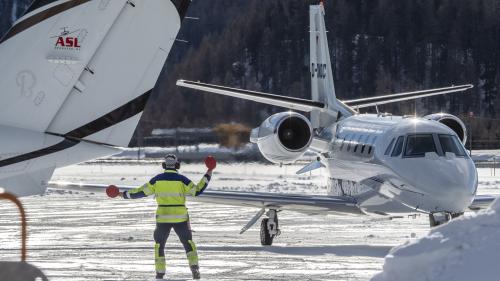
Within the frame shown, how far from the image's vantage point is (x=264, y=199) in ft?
56.7

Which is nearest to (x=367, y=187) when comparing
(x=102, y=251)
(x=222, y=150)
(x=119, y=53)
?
(x=102, y=251)

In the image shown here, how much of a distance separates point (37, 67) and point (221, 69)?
4415 cm

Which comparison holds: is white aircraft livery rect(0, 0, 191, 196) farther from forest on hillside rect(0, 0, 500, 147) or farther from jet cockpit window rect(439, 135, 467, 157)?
forest on hillside rect(0, 0, 500, 147)

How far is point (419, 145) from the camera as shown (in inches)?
633

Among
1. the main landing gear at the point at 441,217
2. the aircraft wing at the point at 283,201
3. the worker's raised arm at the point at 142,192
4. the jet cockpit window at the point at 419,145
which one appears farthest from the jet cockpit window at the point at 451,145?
the worker's raised arm at the point at 142,192

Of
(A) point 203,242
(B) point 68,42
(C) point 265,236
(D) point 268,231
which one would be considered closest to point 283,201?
(D) point 268,231

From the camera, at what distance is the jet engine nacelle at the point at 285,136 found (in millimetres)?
19203

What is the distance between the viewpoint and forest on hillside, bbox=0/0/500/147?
5797cm

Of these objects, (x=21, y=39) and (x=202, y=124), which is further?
(x=202, y=124)

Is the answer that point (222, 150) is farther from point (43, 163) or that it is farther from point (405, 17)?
point (405, 17)

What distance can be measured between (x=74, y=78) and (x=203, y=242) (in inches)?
322

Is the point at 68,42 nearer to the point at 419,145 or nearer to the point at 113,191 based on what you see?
the point at 113,191

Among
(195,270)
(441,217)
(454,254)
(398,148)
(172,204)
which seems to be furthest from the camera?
(398,148)

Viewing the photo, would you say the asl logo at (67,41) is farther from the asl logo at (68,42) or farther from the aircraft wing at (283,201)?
the aircraft wing at (283,201)
